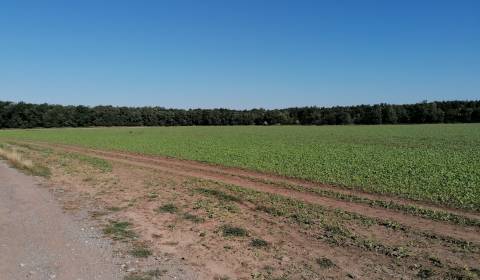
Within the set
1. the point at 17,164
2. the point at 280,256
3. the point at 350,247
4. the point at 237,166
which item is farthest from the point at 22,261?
the point at 17,164

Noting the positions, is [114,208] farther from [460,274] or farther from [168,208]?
[460,274]

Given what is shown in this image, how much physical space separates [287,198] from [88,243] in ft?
24.5

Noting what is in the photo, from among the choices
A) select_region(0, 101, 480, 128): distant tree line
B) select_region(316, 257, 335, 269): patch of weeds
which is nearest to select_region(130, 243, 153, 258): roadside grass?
select_region(316, 257, 335, 269): patch of weeds

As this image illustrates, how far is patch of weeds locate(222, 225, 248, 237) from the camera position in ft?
33.7

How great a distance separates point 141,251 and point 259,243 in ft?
8.24

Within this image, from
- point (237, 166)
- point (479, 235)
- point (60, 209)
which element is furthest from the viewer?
point (237, 166)

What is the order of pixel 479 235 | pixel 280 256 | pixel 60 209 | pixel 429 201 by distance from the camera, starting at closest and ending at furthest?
1. pixel 280 256
2. pixel 479 235
3. pixel 60 209
4. pixel 429 201

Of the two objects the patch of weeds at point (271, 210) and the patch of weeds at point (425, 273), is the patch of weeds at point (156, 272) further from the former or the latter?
the patch of weeds at point (271, 210)

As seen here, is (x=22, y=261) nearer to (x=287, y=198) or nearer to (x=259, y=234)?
(x=259, y=234)

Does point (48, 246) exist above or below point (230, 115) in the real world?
below

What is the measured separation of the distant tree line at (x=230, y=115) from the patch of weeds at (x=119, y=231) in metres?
100

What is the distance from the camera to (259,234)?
10.3 meters

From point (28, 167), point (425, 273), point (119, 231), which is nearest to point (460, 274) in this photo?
point (425, 273)

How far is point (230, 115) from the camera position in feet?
403
